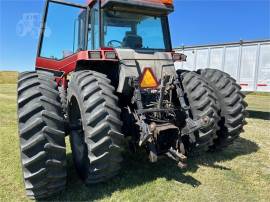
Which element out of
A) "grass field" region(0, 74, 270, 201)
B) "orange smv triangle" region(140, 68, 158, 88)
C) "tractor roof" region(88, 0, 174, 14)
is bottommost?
"grass field" region(0, 74, 270, 201)

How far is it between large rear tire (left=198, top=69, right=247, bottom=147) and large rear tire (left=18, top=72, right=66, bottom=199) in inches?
114

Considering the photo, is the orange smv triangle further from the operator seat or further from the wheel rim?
the wheel rim

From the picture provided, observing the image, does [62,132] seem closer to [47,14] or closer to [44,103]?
[44,103]

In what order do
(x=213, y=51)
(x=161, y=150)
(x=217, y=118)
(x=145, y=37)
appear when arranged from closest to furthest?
(x=161, y=150), (x=217, y=118), (x=145, y=37), (x=213, y=51)

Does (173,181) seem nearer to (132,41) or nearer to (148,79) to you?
(148,79)

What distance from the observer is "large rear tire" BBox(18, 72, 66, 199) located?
135 inches

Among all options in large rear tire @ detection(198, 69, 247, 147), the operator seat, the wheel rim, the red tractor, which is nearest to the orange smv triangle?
the red tractor

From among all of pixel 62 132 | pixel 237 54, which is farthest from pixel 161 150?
pixel 237 54

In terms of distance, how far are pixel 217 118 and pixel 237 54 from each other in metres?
8.64

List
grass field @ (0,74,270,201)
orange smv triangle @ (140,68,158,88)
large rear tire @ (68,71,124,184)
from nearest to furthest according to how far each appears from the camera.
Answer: large rear tire @ (68,71,124,184) → grass field @ (0,74,270,201) → orange smv triangle @ (140,68,158,88)

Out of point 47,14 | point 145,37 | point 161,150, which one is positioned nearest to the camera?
point 161,150

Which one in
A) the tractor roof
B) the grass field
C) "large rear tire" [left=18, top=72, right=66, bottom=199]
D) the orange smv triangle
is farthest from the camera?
the tractor roof

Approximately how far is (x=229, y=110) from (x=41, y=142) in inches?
127

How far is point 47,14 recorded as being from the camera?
6.04 metres
